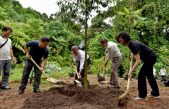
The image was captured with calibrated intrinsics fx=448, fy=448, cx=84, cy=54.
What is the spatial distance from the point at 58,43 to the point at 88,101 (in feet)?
55.4

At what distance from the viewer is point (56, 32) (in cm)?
2719

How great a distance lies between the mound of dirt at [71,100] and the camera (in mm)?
A: 9242

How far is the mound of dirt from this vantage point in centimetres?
924

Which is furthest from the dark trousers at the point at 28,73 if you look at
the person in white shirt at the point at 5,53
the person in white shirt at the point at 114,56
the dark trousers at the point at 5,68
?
the person in white shirt at the point at 114,56

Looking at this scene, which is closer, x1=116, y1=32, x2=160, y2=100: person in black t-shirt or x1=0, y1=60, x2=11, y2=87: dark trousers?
x1=116, y1=32, x2=160, y2=100: person in black t-shirt

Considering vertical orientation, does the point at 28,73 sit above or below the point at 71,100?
above

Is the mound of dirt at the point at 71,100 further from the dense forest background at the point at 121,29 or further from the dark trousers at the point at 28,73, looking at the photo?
the dense forest background at the point at 121,29

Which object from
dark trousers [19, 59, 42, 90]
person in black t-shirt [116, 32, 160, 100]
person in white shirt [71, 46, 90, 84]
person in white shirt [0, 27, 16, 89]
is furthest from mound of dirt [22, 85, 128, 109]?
person in white shirt [0, 27, 16, 89]

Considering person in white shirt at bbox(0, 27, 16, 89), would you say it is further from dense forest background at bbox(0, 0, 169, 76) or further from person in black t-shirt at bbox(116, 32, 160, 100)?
dense forest background at bbox(0, 0, 169, 76)

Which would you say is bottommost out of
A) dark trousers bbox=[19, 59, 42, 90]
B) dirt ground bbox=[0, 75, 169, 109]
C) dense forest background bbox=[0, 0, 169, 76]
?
dirt ground bbox=[0, 75, 169, 109]

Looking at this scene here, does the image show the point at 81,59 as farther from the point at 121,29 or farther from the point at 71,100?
the point at 121,29

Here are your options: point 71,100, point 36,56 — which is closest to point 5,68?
point 36,56

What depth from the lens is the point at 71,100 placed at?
9750mm

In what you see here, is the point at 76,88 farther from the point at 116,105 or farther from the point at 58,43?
the point at 58,43
